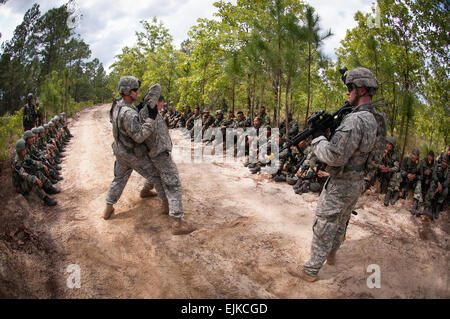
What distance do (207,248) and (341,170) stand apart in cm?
184

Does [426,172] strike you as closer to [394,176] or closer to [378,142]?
[394,176]

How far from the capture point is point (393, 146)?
612cm

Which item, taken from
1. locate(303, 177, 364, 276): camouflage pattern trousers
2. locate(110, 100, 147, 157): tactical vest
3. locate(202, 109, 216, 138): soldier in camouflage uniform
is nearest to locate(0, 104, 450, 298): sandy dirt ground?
locate(303, 177, 364, 276): camouflage pattern trousers

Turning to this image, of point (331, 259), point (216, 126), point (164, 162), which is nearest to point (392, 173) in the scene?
point (331, 259)

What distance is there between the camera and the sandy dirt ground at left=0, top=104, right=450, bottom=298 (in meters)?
2.87

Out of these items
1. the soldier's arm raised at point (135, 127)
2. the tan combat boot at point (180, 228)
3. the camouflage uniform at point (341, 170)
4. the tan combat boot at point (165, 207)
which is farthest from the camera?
the tan combat boot at point (165, 207)

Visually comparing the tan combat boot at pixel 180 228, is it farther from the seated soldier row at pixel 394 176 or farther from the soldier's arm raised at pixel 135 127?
the seated soldier row at pixel 394 176

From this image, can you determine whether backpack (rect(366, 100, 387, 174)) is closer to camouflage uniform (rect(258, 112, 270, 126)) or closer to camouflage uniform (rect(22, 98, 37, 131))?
camouflage uniform (rect(258, 112, 270, 126))

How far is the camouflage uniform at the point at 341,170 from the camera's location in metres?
2.74

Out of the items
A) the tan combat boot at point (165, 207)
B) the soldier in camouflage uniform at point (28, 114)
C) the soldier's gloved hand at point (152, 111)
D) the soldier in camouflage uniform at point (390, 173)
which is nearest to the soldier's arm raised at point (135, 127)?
the soldier's gloved hand at point (152, 111)

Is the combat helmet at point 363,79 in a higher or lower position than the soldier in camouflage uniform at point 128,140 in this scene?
higher
